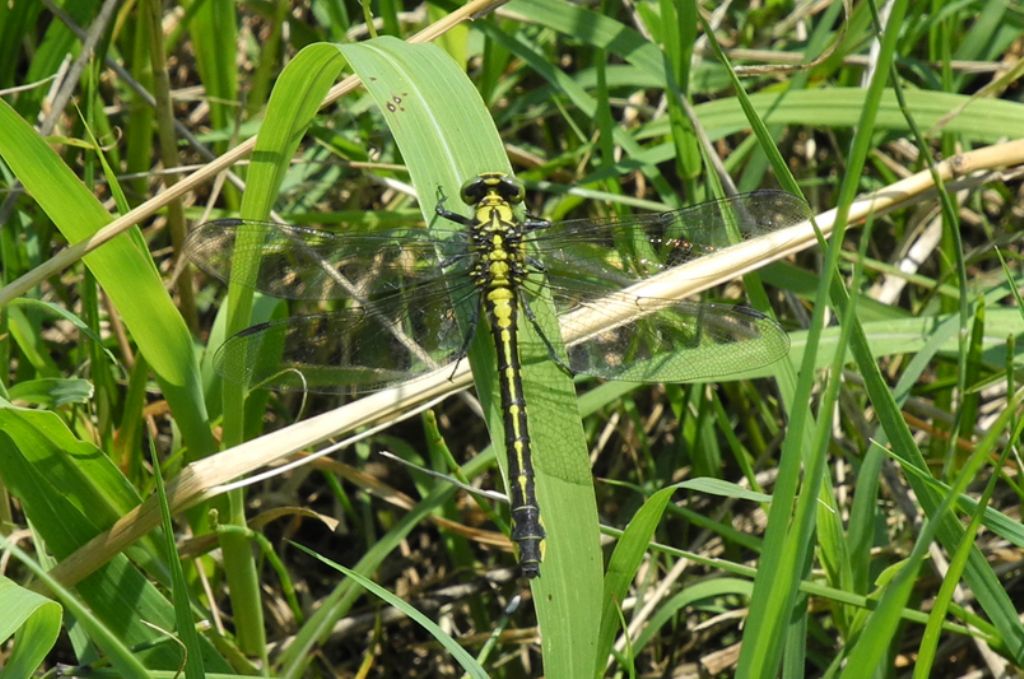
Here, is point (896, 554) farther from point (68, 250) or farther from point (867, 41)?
point (68, 250)

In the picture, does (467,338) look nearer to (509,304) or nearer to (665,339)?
(509,304)

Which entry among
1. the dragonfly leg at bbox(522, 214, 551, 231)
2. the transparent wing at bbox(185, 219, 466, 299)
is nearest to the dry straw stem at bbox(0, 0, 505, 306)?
the transparent wing at bbox(185, 219, 466, 299)

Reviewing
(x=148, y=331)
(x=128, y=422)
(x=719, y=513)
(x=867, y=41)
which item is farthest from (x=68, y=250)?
(x=867, y=41)

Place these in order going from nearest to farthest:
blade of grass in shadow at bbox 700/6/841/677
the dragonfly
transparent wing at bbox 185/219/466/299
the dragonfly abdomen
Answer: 1. blade of grass in shadow at bbox 700/6/841/677
2. the dragonfly abdomen
3. the dragonfly
4. transparent wing at bbox 185/219/466/299

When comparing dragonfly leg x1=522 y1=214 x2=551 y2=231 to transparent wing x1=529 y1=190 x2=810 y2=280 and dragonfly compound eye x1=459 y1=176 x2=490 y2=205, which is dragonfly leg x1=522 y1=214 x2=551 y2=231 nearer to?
transparent wing x1=529 y1=190 x2=810 y2=280

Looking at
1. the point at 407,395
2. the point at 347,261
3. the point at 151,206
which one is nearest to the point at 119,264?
the point at 151,206

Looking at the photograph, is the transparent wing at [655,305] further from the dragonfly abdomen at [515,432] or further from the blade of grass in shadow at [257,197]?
the blade of grass in shadow at [257,197]

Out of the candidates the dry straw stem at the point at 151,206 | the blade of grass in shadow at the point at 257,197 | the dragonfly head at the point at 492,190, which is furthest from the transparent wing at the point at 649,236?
the blade of grass in shadow at the point at 257,197

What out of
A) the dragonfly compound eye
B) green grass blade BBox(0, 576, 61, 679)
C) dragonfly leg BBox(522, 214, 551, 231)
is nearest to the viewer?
green grass blade BBox(0, 576, 61, 679)
